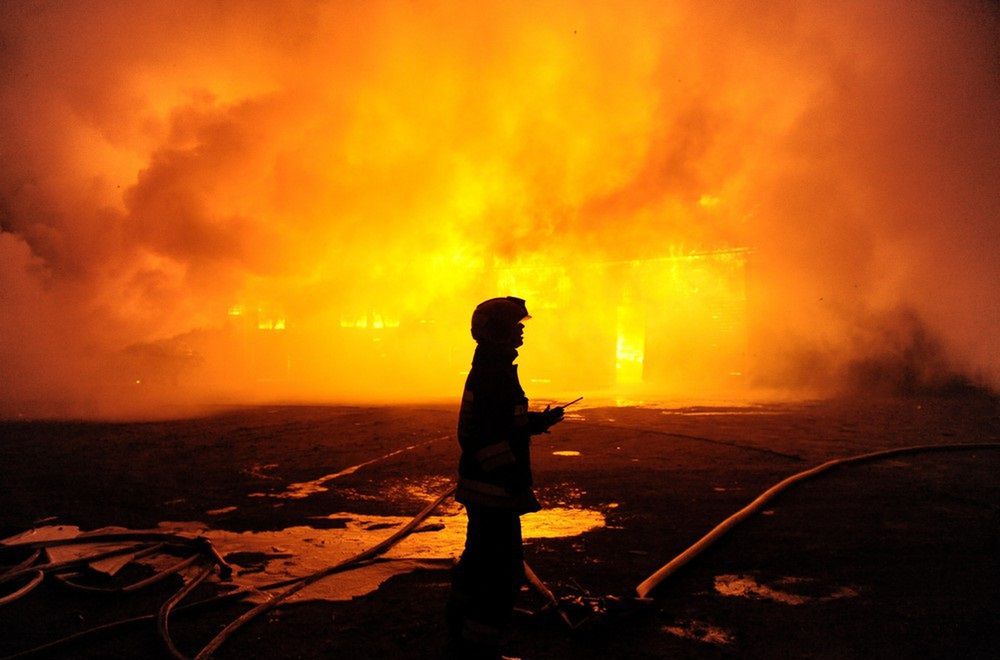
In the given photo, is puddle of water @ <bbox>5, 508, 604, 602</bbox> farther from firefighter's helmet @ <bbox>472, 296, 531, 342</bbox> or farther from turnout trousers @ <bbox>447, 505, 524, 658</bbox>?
firefighter's helmet @ <bbox>472, 296, 531, 342</bbox>

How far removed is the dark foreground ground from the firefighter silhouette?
47cm

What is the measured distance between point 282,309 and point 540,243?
1345 centimetres

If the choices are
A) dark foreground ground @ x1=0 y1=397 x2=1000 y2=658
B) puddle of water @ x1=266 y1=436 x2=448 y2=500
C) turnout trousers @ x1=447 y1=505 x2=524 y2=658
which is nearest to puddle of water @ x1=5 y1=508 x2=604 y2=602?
dark foreground ground @ x1=0 y1=397 x2=1000 y2=658

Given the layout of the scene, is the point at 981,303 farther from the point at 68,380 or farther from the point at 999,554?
the point at 68,380

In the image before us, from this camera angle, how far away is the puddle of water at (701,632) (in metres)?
3.29

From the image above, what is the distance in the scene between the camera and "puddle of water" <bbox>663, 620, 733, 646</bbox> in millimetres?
3293

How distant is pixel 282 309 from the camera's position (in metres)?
26.2

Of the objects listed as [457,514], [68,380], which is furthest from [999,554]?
[68,380]

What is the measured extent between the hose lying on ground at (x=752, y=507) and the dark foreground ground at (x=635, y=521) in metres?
0.08

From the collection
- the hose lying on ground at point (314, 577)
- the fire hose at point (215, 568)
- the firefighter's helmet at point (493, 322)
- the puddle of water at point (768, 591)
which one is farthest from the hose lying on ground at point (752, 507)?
the hose lying on ground at point (314, 577)

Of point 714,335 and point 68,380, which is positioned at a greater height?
point 714,335

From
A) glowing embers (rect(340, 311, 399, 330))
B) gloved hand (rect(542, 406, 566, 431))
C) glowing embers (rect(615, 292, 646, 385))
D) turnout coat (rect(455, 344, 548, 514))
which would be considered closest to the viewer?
turnout coat (rect(455, 344, 548, 514))

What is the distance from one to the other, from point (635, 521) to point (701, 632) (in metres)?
2.04

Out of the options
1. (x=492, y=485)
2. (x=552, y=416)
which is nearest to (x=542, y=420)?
(x=552, y=416)
